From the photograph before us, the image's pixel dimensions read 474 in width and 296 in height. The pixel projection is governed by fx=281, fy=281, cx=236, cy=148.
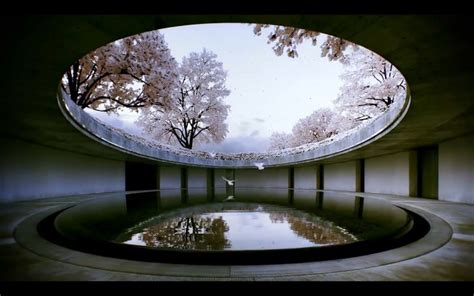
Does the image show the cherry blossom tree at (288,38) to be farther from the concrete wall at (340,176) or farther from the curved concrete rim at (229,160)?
the concrete wall at (340,176)

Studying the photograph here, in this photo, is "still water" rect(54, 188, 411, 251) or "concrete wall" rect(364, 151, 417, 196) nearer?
"still water" rect(54, 188, 411, 251)

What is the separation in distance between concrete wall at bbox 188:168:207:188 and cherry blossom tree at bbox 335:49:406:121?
15.1 metres

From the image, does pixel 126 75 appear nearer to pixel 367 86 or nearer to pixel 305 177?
pixel 305 177

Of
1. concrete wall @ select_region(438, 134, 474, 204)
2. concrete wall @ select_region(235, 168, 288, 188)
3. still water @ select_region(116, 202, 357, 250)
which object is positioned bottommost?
concrete wall @ select_region(235, 168, 288, 188)

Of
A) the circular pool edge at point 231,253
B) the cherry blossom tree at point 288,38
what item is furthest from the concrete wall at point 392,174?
the cherry blossom tree at point 288,38

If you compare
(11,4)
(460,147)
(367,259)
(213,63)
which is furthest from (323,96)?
(11,4)

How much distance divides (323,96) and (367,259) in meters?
→ 35.7

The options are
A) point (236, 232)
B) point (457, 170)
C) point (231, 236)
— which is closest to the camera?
point (231, 236)

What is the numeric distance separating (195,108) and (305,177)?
15.9m

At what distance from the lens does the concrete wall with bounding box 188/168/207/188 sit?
2831 cm

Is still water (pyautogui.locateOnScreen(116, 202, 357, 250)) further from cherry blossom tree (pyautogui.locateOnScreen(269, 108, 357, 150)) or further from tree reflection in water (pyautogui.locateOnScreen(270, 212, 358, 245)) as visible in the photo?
cherry blossom tree (pyautogui.locateOnScreen(269, 108, 357, 150))

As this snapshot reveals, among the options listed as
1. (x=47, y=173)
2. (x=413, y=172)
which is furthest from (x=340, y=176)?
(x=47, y=173)

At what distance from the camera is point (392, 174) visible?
1717 cm

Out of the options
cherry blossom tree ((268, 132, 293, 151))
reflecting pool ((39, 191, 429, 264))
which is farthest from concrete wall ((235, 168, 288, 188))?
reflecting pool ((39, 191, 429, 264))
